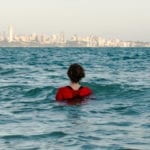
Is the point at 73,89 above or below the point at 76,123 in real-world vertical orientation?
above

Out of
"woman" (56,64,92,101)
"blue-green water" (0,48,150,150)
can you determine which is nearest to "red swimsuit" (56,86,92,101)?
"woman" (56,64,92,101)

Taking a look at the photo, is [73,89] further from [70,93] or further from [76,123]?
[76,123]

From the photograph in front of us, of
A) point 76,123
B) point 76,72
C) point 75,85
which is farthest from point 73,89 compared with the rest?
point 76,123

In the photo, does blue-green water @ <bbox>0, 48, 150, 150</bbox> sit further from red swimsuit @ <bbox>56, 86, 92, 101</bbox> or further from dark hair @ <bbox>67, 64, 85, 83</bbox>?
dark hair @ <bbox>67, 64, 85, 83</bbox>

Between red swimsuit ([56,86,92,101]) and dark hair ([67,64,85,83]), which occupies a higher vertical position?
dark hair ([67,64,85,83])

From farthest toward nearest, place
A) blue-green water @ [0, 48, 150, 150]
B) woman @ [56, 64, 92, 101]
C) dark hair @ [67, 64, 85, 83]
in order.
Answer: woman @ [56, 64, 92, 101]
dark hair @ [67, 64, 85, 83]
blue-green water @ [0, 48, 150, 150]

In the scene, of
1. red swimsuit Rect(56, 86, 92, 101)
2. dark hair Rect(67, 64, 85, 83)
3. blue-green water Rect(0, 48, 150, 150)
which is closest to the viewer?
blue-green water Rect(0, 48, 150, 150)

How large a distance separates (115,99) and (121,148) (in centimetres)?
712

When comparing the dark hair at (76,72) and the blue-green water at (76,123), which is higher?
the dark hair at (76,72)

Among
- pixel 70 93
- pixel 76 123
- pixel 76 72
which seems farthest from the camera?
pixel 70 93

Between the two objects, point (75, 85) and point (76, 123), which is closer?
point (76, 123)

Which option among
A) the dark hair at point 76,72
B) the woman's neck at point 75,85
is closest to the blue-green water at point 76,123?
the woman's neck at point 75,85

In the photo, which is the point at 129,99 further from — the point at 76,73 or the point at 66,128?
the point at 66,128

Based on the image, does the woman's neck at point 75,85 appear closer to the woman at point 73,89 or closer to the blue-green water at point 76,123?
the woman at point 73,89
